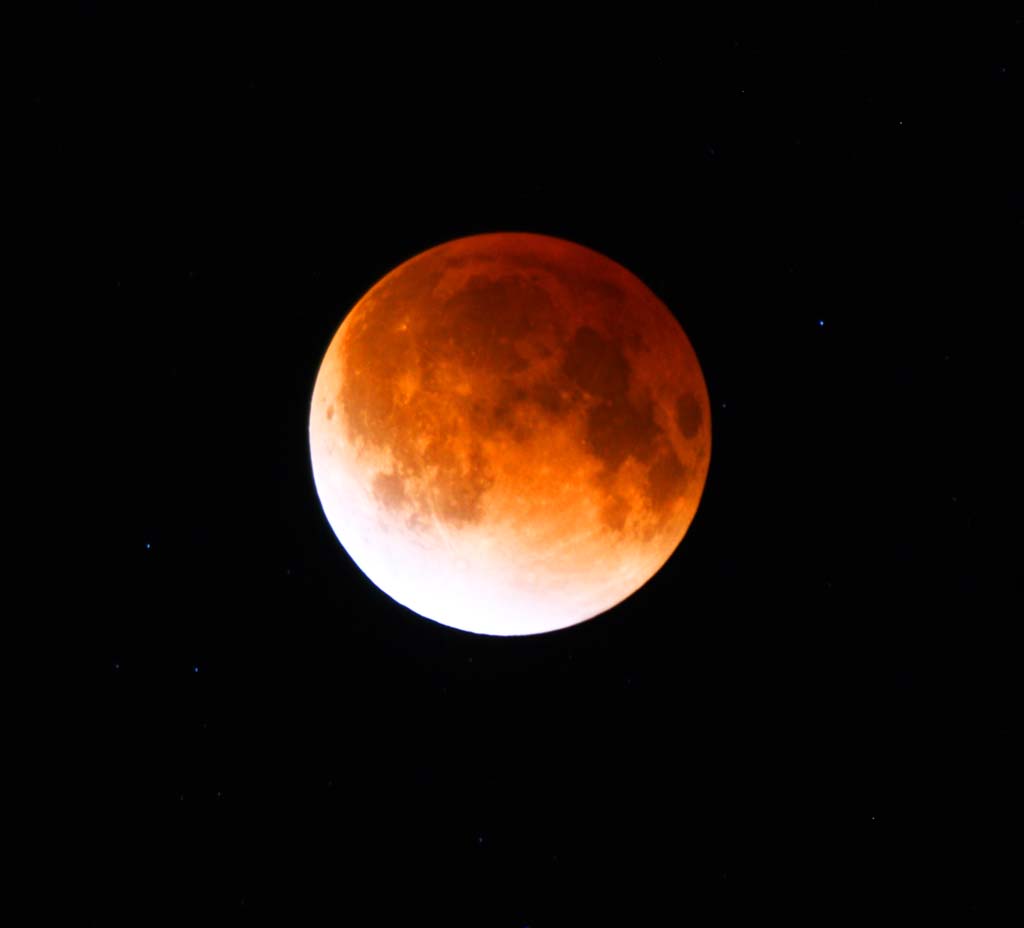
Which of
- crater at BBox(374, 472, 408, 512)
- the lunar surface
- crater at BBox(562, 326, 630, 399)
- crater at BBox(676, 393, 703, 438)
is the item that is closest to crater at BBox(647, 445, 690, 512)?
the lunar surface

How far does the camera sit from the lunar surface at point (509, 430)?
16.0 feet

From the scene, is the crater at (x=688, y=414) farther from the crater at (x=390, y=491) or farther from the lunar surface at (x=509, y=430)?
the crater at (x=390, y=491)

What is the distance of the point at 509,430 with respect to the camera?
4828 millimetres

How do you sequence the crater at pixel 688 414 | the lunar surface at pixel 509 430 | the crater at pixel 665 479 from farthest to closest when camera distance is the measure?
the crater at pixel 688 414 < the crater at pixel 665 479 < the lunar surface at pixel 509 430

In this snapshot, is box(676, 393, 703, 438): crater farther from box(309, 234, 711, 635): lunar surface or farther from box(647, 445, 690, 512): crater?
box(647, 445, 690, 512): crater

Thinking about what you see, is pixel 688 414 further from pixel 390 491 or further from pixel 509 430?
pixel 390 491

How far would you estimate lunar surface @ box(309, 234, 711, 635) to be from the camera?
4.87 meters

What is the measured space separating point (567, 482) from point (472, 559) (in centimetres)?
71

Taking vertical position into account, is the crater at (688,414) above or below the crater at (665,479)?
above

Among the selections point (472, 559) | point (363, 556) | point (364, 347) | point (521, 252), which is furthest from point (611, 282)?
point (363, 556)

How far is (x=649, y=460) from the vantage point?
5.17 meters

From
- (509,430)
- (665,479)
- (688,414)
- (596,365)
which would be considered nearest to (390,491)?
(509,430)

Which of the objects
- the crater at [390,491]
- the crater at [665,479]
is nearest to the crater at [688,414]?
the crater at [665,479]

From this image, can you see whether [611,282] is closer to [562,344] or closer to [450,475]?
[562,344]
